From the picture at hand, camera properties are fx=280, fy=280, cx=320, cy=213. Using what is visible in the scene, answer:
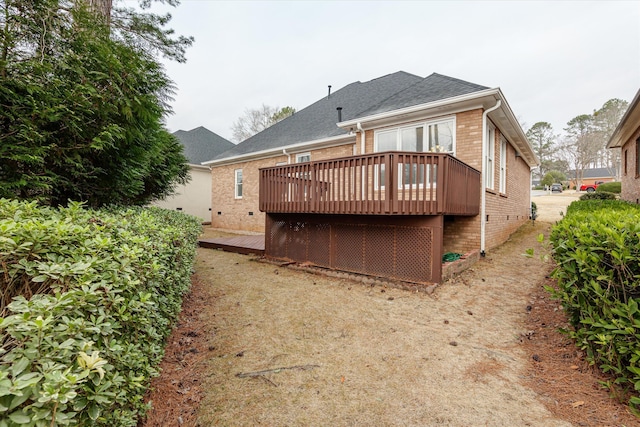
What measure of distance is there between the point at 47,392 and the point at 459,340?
12.0ft

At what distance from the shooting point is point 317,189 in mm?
6234

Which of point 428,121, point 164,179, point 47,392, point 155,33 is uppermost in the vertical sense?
point 155,33

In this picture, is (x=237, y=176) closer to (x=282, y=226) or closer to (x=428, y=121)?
(x=282, y=226)

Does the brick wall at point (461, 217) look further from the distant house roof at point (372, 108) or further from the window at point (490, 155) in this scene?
the distant house roof at point (372, 108)

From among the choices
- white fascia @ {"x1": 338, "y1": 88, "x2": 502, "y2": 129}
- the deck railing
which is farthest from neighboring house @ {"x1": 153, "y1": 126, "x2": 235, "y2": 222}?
white fascia @ {"x1": 338, "y1": 88, "x2": 502, "y2": 129}

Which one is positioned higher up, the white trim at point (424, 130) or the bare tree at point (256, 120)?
the bare tree at point (256, 120)

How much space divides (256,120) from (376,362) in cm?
3035

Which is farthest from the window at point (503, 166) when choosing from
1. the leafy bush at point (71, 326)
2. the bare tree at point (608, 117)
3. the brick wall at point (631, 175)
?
the bare tree at point (608, 117)

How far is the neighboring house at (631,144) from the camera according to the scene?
27.1 ft

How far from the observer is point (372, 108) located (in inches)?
337

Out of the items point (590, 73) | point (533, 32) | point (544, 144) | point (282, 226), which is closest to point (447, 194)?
point (282, 226)

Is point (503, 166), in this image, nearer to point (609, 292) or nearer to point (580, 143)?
point (609, 292)

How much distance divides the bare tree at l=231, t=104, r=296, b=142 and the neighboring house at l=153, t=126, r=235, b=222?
956cm

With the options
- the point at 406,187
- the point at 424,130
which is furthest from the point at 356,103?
the point at 406,187
